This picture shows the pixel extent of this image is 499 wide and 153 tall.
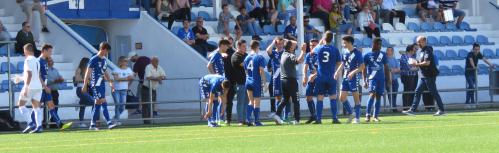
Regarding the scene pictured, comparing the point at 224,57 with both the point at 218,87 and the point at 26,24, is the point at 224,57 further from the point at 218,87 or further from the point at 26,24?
the point at 26,24

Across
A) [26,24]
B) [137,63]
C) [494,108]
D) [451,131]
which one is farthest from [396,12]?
[451,131]

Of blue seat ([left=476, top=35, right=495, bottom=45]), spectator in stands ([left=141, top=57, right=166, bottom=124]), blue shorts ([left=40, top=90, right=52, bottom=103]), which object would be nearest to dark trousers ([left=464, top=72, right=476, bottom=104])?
blue seat ([left=476, top=35, right=495, bottom=45])

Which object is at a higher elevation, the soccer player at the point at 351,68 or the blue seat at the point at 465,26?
the blue seat at the point at 465,26

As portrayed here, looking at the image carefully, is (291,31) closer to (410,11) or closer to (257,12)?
(257,12)

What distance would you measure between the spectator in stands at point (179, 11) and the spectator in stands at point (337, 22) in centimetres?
463

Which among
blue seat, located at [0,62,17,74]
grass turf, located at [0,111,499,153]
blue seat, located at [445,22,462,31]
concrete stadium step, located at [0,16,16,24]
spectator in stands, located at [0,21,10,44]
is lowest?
grass turf, located at [0,111,499,153]

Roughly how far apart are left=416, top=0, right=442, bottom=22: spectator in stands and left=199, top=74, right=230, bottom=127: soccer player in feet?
54.4

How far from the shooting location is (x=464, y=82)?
124 feet

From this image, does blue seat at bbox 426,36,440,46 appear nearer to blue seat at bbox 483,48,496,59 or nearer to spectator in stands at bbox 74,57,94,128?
blue seat at bbox 483,48,496,59

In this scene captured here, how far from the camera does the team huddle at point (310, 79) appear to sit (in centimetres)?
2533

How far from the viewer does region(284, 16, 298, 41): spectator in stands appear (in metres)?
35.5

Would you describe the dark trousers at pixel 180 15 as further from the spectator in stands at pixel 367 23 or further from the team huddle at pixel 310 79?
the team huddle at pixel 310 79

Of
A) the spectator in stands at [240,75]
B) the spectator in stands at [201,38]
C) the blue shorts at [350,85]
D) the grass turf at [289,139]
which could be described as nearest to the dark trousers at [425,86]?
the grass turf at [289,139]

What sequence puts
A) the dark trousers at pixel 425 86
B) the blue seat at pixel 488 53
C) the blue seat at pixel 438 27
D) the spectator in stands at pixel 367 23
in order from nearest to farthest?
the dark trousers at pixel 425 86 < the spectator in stands at pixel 367 23 < the blue seat at pixel 488 53 < the blue seat at pixel 438 27
